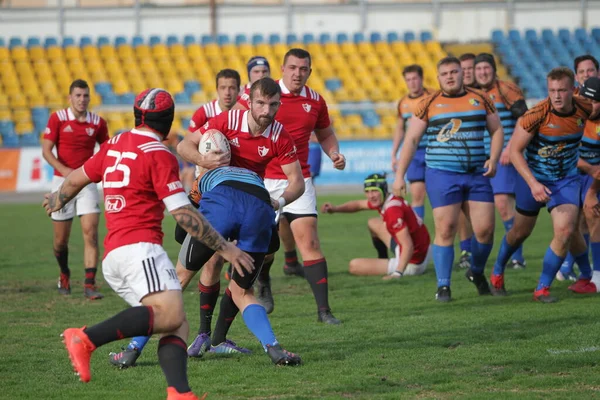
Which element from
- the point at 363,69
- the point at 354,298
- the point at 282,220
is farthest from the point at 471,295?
the point at 363,69

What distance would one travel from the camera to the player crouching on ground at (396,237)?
1128 centimetres

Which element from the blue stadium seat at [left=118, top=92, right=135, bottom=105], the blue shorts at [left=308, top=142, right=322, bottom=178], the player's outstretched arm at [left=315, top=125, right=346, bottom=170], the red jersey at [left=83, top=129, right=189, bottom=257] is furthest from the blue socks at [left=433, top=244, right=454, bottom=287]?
the blue stadium seat at [left=118, top=92, right=135, bottom=105]

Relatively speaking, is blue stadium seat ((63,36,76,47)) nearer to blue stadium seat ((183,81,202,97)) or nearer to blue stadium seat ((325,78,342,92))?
blue stadium seat ((183,81,202,97))

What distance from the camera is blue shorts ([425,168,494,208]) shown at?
9328mm

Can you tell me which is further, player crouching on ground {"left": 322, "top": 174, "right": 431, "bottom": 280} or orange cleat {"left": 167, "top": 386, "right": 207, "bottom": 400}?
player crouching on ground {"left": 322, "top": 174, "right": 431, "bottom": 280}

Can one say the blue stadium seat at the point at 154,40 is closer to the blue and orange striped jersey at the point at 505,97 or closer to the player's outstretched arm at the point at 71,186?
the blue and orange striped jersey at the point at 505,97

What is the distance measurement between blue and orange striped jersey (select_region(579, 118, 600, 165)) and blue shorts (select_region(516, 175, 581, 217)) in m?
0.54

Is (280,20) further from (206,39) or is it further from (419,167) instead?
(419,167)

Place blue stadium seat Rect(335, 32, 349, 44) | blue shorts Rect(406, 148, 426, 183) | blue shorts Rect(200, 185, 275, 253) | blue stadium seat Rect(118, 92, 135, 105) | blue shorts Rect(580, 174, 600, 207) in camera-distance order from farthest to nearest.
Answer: blue stadium seat Rect(335, 32, 349, 44) → blue stadium seat Rect(118, 92, 135, 105) → blue shorts Rect(406, 148, 426, 183) → blue shorts Rect(580, 174, 600, 207) → blue shorts Rect(200, 185, 275, 253)

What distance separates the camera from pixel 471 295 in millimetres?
9844

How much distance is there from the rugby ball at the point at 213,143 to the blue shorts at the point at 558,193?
12.4 ft

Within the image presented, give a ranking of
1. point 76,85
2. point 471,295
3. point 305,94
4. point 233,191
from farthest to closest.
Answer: point 76,85 < point 471,295 < point 305,94 < point 233,191

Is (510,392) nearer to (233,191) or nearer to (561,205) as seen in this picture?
(233,191)

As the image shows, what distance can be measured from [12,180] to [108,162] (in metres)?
20.7
